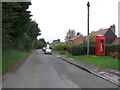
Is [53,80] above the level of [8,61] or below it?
below

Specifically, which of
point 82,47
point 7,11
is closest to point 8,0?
point 7,11

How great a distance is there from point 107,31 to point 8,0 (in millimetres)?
41096

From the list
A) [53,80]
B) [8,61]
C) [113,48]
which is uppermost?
[113,48]

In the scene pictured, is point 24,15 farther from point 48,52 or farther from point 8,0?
point 48,52

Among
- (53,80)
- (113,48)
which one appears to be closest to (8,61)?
(53,80)

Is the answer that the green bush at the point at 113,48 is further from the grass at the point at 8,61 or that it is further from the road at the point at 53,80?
the grass at the point at 8,61

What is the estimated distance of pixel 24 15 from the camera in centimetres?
1439

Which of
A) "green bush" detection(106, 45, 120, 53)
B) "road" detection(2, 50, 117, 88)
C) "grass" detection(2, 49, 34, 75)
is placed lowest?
"road" detection(2, 50, 117, 88)

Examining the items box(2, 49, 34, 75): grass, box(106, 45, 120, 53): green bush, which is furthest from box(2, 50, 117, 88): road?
box(106, 45, 120, 53): green bush

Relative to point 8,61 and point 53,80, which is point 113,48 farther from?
point 53,80

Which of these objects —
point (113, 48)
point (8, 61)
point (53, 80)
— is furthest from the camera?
point (113, 48)

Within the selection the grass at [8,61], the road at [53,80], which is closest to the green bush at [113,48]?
the road at [53,80]

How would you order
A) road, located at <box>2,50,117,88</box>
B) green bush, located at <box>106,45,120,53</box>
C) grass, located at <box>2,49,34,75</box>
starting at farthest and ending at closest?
green bush, located at <box>106,45,120,53</box>
grass, located at <box>2,49,34,75</box>
road, located at <box>2,50,117,88</box>

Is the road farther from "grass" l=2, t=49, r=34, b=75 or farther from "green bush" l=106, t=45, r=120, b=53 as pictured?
"green bush" l=106, t=45, r=120, b=53
